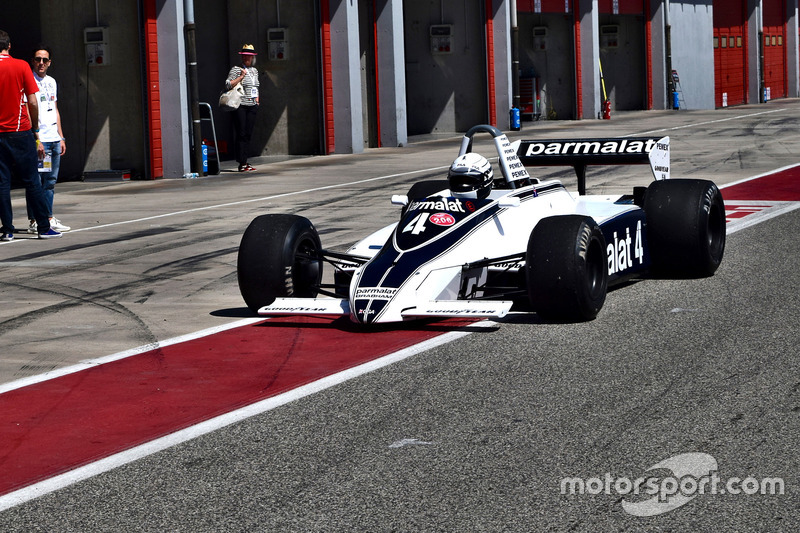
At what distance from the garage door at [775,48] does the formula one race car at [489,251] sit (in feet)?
133

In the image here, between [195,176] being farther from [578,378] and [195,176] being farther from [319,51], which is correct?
[578,378]

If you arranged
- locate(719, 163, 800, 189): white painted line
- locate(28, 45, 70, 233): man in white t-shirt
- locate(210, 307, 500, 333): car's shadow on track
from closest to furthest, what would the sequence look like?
1. locate(210, 307, 500, 333): car's shadow on track
2. locate(28, 45, 70, 233): man in white t-shirt
3. locate(719, 163, 800, 189): white painted line

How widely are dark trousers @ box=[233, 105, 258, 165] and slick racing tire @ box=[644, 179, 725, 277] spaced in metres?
13.0

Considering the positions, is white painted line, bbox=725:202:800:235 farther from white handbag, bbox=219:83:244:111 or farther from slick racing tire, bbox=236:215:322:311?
white handbag, bbox=219:83:244:111

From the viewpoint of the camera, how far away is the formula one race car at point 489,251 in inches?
314

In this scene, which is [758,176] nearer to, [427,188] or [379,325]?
[427,188]

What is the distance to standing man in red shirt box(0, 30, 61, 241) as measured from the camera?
12953 mm

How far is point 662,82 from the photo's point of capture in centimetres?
4041

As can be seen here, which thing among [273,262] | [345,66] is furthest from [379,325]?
[345,66]

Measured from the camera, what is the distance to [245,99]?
22.1 m

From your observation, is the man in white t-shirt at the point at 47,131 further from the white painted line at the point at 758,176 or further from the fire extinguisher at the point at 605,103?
the fire extinguisher at the point at 605,103

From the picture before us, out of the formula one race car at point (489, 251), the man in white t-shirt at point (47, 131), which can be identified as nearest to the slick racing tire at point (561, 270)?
the formula one race car at point (489, 251)

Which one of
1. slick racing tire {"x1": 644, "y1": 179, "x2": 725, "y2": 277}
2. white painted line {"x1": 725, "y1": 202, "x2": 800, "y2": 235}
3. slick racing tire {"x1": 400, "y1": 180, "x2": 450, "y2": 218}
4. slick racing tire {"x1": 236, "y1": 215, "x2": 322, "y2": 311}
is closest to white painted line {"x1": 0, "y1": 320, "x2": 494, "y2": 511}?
slick racing tire {"x1": 236, "y1": 215, "x2": 322, "y2": 311}

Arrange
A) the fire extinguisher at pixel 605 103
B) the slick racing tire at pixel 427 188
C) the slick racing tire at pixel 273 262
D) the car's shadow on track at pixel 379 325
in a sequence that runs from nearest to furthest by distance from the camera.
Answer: the car's shadow on track at pixel 379 325
the slick racing tire at pixel 273 262
the slick racing tire at pixel 427 188
the fire extinguisher at pixel 605 103
